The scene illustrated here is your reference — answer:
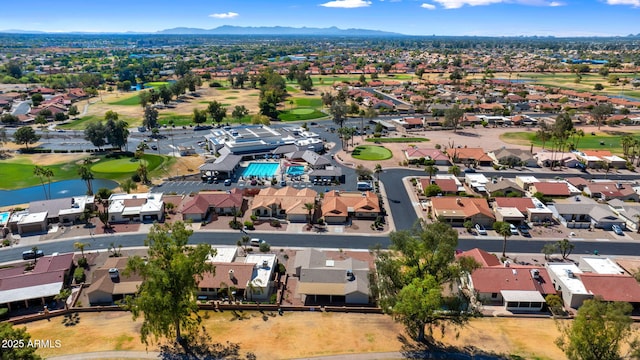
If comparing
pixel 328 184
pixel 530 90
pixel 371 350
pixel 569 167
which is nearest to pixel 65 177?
pixel 328 184

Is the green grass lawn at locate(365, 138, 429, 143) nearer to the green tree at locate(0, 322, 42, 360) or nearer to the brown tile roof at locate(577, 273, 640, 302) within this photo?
the brown tile roof at locate(577, 273, 640, 302)

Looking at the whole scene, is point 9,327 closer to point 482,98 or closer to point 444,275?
point 444,275

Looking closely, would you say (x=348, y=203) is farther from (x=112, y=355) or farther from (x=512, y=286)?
(x=112, y=355)

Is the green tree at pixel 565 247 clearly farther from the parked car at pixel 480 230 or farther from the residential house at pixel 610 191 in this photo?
the residential house at pixel 610 191

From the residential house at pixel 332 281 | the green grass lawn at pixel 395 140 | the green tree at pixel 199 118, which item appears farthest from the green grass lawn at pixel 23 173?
the green grass lawn at pixel 395 140

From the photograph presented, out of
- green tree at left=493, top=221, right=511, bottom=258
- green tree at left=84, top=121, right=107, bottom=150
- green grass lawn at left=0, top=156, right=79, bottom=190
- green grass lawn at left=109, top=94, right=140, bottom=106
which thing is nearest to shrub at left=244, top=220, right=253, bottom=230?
green tree at left=493, top=221, right=511, bottom=258

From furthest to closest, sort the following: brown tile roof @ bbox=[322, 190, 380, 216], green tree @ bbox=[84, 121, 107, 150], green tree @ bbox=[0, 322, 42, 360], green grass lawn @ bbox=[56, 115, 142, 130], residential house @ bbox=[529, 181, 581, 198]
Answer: green grass lawn @ bbox=[56, 115, 142, 130] < green tree @ bbox=[84, 121, 107, 150] < residential house @ bbox=[529, 181, 581, 198] < brown tile roof @ bbox=[322, 190, 380, 216] < green tree @ bbox=[0, 322, 42, 360]
